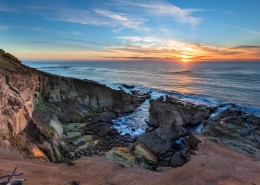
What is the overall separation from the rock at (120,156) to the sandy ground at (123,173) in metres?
4.90

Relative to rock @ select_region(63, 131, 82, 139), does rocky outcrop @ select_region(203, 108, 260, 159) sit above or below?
above

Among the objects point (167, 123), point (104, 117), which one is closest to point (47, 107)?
point (104, 117)

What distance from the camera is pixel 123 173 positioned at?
15188 mm

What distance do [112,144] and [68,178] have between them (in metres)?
15.3

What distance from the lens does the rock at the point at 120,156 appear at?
22203mm

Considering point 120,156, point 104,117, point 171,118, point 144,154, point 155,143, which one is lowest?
point 144,154

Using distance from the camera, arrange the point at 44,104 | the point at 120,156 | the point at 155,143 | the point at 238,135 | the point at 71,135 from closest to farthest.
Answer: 1. the point at 120,156
2. the point at 238,135
3. the point at 155,143
4. the point at 71,135
5. the point at 44,104

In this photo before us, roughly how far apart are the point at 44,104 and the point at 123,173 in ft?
71.9

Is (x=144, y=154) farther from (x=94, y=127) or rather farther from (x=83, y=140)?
(x=94, y=127)

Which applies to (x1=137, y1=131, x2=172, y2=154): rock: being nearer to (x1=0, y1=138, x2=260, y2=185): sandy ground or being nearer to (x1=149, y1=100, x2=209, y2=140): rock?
(x1=149, y1=100, x2=209, y2=140): rock

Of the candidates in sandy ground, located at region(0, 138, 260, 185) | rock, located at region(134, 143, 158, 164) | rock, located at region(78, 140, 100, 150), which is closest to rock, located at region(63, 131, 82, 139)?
rock, located at region(78, 140, 100, 150)

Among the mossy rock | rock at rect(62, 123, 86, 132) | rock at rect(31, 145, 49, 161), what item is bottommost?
rock at rect(62, 123, 86, 132)

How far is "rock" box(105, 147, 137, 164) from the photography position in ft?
72.8

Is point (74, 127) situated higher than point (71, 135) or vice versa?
point (74, 127)
